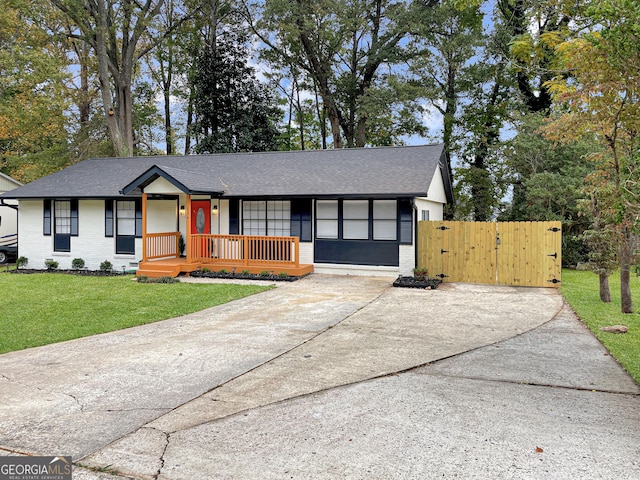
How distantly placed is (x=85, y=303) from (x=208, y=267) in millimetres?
4924

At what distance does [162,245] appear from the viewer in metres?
15.1

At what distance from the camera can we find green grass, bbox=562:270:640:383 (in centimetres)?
592

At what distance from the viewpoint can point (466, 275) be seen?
12.8m

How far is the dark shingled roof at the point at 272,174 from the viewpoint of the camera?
13750 mm

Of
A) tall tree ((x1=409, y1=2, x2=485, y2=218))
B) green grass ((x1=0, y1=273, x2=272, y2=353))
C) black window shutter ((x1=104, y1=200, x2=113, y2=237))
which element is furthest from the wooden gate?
black window shutter ((x1=104, y1=200, x2=113, y2=237))

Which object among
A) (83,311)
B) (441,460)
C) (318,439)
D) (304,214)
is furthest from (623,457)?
(304,214)

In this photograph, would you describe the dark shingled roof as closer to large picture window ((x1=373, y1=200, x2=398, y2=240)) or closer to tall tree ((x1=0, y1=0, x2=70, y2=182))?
large picture window ((x1=373, y1=200, x2=398, y2=240))

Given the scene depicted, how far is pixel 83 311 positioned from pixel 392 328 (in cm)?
607

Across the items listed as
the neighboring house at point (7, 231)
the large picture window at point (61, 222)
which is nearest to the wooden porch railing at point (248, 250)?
the large picture window at point (61, 222)

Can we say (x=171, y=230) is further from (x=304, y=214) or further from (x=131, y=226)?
(x=304, y=214)

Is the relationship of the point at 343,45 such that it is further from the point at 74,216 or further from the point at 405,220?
the point at 74,216

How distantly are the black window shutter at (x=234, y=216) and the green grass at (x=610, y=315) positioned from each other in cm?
996

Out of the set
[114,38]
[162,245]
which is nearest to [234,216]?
[162,245]

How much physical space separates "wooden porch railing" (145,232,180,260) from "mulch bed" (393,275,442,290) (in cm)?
785
